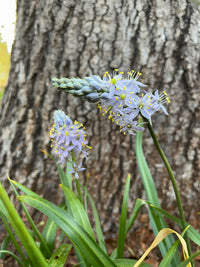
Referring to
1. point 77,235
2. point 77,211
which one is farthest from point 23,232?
point 77,211

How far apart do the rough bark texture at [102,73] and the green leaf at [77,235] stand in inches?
41.2

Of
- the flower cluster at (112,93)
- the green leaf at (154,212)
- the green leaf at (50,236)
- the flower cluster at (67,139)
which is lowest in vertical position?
the green leaf at (50,236)

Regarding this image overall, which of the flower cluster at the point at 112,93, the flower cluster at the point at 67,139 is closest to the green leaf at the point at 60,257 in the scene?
the flower cluster at the point at 67,139

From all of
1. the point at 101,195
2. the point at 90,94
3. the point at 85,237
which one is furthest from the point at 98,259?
the point at 101,195

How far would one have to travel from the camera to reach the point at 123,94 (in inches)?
48.4

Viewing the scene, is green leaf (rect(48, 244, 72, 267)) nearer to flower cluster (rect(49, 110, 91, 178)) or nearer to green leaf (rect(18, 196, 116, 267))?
green leaf (rect(18, 196, 116, 267))

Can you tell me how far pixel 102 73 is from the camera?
7.61 feet

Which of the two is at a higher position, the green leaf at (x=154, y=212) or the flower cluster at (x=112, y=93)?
the flower cluster at (x=112, y=93)

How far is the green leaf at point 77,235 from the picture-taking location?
1.31 meters

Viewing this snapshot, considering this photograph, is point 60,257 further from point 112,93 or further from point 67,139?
point 112,93

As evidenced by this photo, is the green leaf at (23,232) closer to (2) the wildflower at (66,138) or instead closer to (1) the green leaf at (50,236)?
(2) the wildflower at (66,138)

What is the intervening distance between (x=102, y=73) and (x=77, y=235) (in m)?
1.33

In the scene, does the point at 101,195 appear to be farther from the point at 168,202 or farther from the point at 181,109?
the point at 181,109

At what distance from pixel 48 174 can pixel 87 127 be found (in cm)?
47
